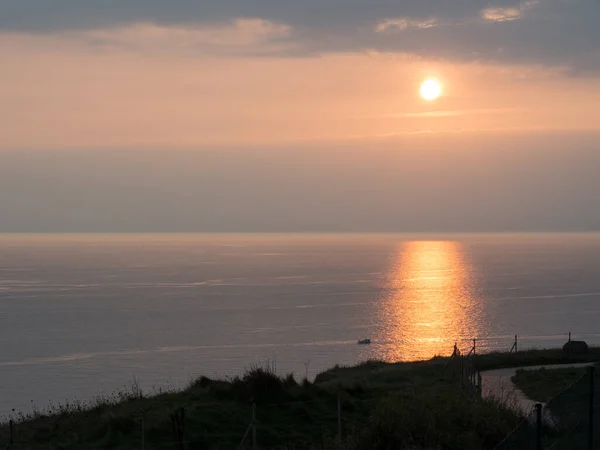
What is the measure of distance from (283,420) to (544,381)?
1229 centimetres

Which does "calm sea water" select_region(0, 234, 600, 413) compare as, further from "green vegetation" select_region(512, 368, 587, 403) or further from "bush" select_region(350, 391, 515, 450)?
"bush" select_region(350, 391, 515, 450)

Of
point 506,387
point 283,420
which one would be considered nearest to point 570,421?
point 283,420

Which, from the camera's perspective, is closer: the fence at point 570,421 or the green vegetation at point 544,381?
Result: the fence at point 570,421

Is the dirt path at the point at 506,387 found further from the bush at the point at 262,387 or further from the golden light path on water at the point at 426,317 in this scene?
the golden light path on water at the point at 426,317

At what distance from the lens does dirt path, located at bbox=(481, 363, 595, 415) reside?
81.4ft

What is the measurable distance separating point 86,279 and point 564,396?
562ft

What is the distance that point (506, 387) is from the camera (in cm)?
3008

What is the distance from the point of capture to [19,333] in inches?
3652

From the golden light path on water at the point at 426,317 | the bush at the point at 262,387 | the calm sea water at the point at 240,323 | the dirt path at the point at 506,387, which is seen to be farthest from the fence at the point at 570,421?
the golden light path on water at the point at 426,317

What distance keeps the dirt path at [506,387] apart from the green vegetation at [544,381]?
1.01 ft

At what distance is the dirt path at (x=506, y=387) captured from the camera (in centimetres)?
2481

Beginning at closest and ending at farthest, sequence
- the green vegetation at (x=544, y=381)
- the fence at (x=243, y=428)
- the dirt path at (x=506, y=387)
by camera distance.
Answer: the fence at (x=243, y=428) → the dirt path at (x=506, y=387) → the green vegetation at (x=544, y=381)

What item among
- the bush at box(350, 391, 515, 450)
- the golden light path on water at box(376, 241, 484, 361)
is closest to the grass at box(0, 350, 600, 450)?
the bush at box(350, 391, 515, 450)

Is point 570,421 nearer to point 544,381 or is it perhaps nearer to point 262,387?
point 262,387
